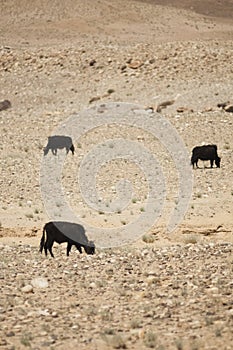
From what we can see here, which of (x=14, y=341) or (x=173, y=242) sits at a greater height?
(x=14, y=341)

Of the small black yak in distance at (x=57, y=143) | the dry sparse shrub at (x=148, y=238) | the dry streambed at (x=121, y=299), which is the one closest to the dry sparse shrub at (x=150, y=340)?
the dry streambed at (x=121, y=299)

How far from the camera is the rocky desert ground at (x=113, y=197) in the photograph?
9.49 meters

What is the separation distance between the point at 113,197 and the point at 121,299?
924 centimetres

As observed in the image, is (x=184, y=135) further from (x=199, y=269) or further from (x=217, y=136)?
(x=199, y=269)

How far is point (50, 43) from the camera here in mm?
51031

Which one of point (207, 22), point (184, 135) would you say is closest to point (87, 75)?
point (184, 135)

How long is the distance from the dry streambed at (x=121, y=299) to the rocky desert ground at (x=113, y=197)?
0.02 meters

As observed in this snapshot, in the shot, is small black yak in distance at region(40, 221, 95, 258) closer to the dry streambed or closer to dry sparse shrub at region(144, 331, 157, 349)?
the dry streambed

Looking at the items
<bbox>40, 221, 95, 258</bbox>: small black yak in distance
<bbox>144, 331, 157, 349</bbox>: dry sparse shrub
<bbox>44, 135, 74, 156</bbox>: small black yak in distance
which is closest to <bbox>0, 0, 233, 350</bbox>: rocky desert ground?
<bbox>144, 331, 157, 349</bbox>: dry sparse shrub

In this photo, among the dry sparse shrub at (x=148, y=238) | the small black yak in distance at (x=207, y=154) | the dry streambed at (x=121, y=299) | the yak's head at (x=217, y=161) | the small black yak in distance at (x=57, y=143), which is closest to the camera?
the dry streambed at (x=121, y=299)

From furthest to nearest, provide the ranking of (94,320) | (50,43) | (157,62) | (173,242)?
1. (50,43)
2. (157,62)
3. (173,242)
4. (94,320)

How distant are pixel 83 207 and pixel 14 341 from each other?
32.1ft

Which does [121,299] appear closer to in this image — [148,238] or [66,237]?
[66,237]

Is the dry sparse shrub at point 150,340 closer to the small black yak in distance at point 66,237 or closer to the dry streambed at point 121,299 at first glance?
the dry streambed at point 121,299
